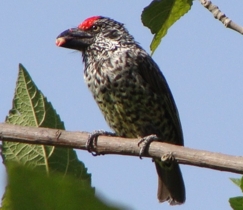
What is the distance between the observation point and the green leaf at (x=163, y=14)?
5.75 ft

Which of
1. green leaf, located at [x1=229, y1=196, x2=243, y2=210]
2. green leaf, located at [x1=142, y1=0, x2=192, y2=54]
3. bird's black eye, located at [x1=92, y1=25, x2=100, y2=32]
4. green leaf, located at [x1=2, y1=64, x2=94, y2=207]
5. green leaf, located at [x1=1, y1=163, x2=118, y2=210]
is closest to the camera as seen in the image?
green leaf, located at [x1=1, y1=163, x2=118, y2=210]

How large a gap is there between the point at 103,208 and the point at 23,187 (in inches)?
2.4

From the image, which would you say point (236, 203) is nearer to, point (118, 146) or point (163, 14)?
point (163, 14)

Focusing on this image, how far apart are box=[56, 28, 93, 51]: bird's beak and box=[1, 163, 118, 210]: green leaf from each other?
4.33m

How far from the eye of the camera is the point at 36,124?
1433 mm

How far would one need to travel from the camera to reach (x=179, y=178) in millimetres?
4906

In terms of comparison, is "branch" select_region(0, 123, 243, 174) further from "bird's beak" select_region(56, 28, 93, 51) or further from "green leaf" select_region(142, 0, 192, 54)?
"bird's beak" select_region(56, 28, 93, 51)

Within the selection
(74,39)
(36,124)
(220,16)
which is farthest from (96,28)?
(36,124)

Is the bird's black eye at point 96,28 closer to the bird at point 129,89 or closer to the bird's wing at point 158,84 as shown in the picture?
the bird at point 129,89

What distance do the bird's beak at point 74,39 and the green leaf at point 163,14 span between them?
284 centimetres

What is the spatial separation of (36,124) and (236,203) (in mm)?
628

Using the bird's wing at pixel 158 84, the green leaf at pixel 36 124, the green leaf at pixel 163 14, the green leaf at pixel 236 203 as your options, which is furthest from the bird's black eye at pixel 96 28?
the green leaf at pixel 236 203

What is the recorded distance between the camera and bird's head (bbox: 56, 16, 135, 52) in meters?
4.74

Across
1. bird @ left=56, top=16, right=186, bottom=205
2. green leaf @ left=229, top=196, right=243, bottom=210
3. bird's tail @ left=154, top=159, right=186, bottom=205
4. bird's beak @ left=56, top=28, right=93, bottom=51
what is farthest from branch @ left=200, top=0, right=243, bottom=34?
bird's tail @ left=154, top=159, right=186, bottom=205
